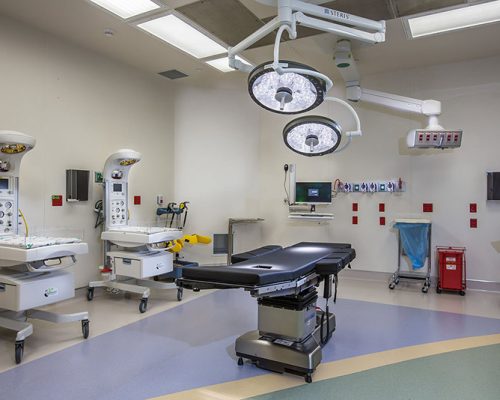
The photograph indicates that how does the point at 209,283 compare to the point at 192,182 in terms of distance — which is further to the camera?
the point at 192,182

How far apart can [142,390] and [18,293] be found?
131cm

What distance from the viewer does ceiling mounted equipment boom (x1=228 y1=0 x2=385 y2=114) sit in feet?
6.58

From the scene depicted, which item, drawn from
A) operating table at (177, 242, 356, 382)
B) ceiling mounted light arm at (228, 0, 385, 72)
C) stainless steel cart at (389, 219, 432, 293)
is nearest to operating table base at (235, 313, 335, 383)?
operating table at (177, 242, 356, 382)

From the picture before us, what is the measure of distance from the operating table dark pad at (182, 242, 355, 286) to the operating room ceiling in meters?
2.43

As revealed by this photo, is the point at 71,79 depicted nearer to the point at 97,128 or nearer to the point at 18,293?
the point at 97,128

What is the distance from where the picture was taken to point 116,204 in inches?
180

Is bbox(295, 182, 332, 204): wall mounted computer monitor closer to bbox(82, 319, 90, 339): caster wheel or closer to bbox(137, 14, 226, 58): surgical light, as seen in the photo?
A: bbox(137, 14, 226, 58): surgical light

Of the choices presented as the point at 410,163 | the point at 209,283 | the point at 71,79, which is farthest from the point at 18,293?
the point at 410,163

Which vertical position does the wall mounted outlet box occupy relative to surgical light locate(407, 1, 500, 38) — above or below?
below

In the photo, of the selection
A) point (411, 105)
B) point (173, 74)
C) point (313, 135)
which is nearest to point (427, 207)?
point (411, 105)

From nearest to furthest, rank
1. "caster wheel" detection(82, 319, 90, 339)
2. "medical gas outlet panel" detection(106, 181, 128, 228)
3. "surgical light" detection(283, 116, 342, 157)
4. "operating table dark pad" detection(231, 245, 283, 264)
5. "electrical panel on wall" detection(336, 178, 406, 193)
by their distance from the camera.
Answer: "surgical light" detection(283, 116, 342, 157) < "operating table dark pad" detection(231, 245, 283, 264) < "caster wheel" detection(82, 319, 90, 339) < "medical gas outlet panel" detection(106, 181, 128, 228) < "electrical panel on wall" detection(336, 178, 406, 193)

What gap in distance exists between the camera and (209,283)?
7.40 ft

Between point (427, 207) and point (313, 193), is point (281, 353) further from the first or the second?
point (427, 207)

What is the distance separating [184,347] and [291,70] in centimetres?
240
